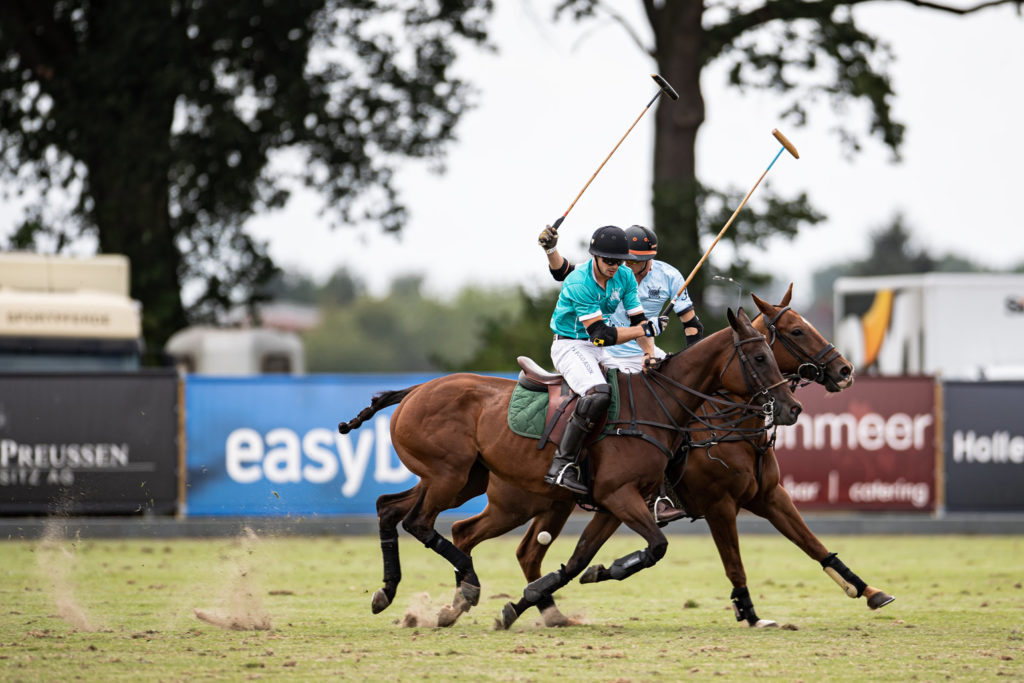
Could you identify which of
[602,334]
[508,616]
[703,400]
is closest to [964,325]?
[703,400]

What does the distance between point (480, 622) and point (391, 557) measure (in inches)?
30.5

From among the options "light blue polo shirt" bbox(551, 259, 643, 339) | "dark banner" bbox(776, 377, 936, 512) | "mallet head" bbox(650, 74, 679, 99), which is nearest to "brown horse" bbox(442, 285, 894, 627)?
"light blue polo shirt" bbox(551, 259, 643, 339)

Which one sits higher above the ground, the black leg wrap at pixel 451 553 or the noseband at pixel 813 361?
the noseband at pixel 813 361

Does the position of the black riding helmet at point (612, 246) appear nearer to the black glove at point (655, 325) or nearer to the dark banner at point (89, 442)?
the black glove at point (655, 325)

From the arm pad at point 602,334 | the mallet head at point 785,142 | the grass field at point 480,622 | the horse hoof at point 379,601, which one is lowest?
the grass field at point 480,622

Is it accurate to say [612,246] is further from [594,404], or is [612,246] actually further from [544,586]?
[544,586]

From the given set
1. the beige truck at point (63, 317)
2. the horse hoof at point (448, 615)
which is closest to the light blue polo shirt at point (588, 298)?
the horse hoof at point (448, 615)

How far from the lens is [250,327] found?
27.2 meters

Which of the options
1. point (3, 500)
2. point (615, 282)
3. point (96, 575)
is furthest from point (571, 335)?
point (3, 500)

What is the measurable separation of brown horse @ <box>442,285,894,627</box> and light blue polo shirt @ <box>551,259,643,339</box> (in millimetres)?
846

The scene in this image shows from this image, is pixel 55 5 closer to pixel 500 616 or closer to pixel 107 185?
pixel 107 185

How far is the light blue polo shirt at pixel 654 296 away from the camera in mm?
10062

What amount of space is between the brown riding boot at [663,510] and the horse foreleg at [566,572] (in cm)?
48

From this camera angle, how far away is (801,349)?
31.8 feet
